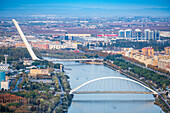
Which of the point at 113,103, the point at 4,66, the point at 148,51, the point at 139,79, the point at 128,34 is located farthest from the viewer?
the point at 128,34

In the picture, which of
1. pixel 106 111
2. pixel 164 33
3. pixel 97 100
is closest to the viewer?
pixel 106 111

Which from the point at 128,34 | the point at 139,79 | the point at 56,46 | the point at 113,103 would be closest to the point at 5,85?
the point at 113,103

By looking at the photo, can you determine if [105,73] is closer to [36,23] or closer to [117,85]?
[117,85]

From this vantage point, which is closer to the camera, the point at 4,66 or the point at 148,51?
the point at 4,66

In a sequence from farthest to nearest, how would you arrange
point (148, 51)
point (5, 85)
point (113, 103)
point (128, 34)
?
point (128, 34) → point (148, 51) → point (5, 85) → point (113, 103)

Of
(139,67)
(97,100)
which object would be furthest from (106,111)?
(139,67)

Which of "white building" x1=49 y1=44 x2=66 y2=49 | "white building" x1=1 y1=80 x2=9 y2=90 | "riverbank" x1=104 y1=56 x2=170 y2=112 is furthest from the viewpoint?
"white building" x1=49 y1=44 x2=66 y2=49

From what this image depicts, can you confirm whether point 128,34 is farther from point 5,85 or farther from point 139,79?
point 5,85

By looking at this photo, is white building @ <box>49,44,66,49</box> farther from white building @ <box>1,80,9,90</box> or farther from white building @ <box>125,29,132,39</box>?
white building @ <box>1,80,9,90</box>

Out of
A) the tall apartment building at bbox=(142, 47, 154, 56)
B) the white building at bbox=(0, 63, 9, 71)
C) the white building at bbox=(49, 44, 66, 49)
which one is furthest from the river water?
the white building at bbox=(49, 44, 66, 49)

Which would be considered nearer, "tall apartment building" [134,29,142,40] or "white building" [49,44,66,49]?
"white building" [49,44,66,49]

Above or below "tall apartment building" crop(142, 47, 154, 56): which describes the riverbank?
above
